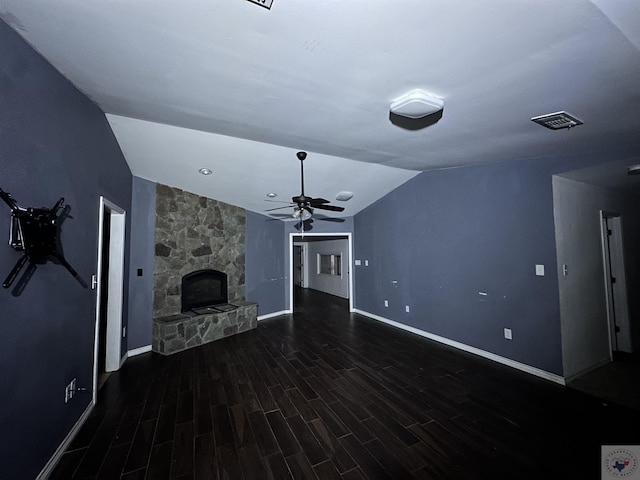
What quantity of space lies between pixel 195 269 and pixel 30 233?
3277 millimetres

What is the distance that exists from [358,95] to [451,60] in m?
0.65

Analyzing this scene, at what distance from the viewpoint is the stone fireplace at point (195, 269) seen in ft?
13.6

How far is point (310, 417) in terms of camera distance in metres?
2.38

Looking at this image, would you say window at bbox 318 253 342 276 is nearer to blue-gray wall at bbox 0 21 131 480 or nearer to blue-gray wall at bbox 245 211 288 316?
blue-gray wall at bbox 245 211 288 316

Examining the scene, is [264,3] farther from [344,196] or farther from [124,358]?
[124,358]

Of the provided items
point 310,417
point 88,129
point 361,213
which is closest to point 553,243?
point 310,417

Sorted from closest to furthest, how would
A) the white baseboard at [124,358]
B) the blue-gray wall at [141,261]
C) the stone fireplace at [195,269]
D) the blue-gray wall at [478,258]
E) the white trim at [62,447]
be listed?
the white trim at [62,447] < the blue-gray wall at [478,258] < the white baseboard at [124,358] < the blue-gray wall at [141,261] < the stone fireplace at [195,269]

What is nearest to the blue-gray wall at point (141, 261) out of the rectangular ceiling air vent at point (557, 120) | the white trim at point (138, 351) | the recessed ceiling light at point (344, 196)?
the white trim at point (138, 351)

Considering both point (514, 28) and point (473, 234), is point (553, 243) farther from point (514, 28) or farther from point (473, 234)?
point (514, 28)

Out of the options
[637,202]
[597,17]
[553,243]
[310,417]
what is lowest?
[310,417]

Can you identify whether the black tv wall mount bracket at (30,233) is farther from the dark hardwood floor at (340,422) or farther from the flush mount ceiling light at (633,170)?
the flush mount ceiling light at (633,170)

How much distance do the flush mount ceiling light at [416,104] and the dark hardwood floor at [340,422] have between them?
267 cm

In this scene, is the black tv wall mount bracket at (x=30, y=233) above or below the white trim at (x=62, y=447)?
above

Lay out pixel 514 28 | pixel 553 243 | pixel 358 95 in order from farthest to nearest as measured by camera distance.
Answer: pixel 553 243, pixel 358 95, pixel 514 28
